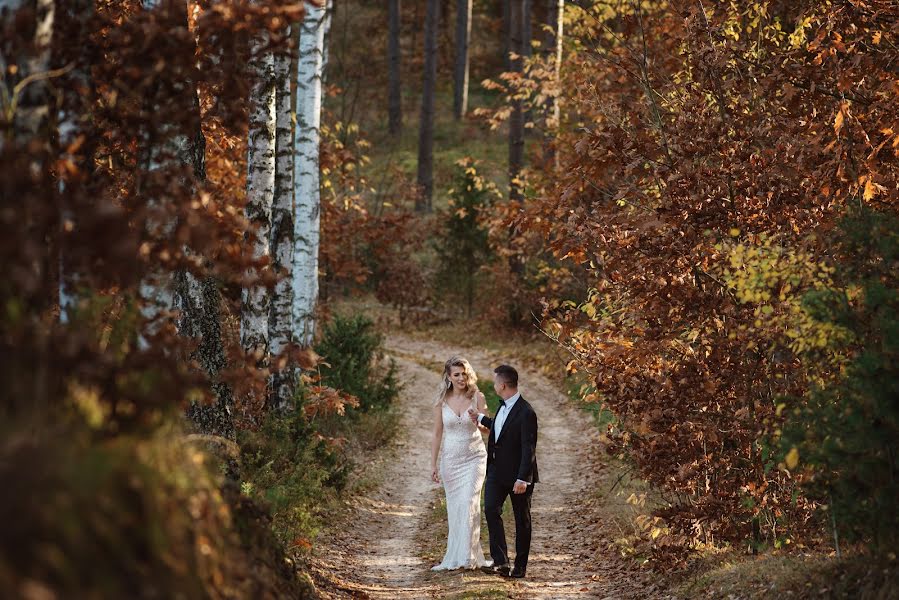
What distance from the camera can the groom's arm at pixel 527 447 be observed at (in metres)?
8.70

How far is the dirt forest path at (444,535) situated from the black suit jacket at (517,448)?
3.27 feet

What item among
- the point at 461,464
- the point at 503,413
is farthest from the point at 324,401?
the point at 503,413

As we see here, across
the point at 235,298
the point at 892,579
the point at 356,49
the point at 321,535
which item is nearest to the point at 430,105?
the point at 356,49

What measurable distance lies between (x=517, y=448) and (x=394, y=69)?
3386 centimetres

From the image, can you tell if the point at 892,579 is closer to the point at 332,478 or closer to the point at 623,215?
the point at 623,215

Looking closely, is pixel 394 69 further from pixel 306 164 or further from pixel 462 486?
A: pixel 462 486

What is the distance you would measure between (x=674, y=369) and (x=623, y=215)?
56.7 inches

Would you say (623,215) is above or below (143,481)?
above

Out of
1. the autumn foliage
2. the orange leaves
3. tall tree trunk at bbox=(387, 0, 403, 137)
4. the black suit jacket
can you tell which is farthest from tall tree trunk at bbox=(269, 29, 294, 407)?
tall tree trunk at bbox=(387, 0, 403, 137)

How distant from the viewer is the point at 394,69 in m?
40.5

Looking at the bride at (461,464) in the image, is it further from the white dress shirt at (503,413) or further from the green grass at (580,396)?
the green grass at (580,396)

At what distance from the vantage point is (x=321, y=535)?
33.5 feet

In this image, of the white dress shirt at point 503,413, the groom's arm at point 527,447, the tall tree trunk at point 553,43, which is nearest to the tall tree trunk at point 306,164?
the white dress shirt at point 503,413

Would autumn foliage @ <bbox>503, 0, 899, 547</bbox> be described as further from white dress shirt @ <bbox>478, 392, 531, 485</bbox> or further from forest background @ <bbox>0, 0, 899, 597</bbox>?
white dress shirt @ <bbox>478, 392, 531, 485</bbox>
